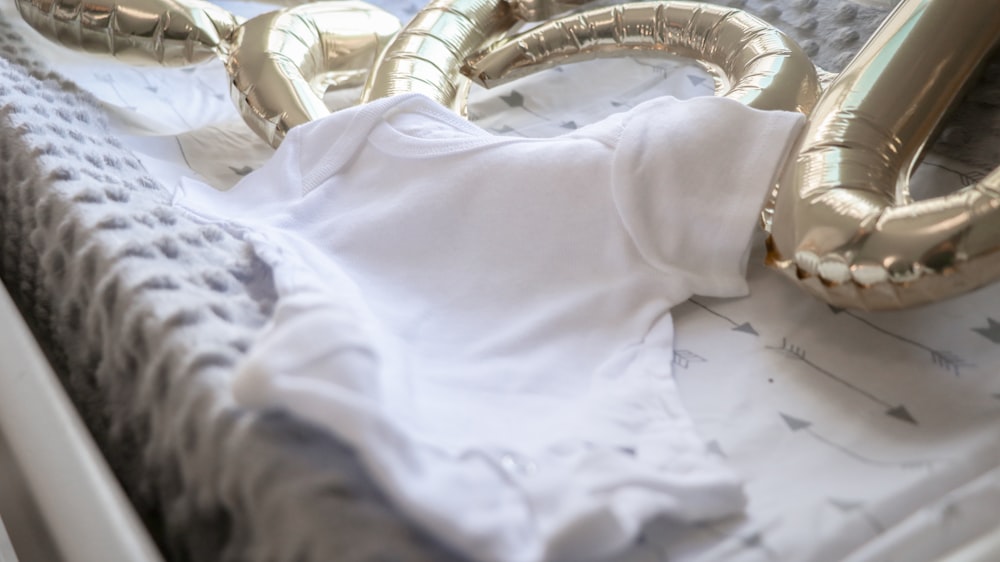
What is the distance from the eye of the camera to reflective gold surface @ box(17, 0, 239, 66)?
1.06 meters

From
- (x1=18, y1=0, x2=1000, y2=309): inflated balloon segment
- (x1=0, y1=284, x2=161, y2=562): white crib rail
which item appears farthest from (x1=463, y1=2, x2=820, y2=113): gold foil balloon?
(x1=0, y1=284, x2=161, y2=562): white crib rail

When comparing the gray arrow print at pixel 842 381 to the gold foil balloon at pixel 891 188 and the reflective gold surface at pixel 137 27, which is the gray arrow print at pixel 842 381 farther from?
the reflective gold surface at pixel 137 27

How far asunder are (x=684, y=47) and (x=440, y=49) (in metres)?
0.28

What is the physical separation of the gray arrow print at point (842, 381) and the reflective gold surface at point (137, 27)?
0.77m

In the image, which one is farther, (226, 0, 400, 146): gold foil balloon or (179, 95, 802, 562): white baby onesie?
(226, 0, 400, 146): gold foil balloon

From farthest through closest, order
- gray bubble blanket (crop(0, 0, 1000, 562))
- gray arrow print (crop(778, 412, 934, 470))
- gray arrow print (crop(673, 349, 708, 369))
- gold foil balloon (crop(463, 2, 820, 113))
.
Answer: gold foil balloon (crop(463, 2, 820, 113))
gray arrow print (crop(673, 349, 708, 369))
gray arrow print (crop(778, 412, 934, 470))
gray bubble blanket (crop(0, 0, 1000, 562))

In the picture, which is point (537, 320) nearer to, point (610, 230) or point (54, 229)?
point (610, 230)

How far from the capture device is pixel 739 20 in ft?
3.10

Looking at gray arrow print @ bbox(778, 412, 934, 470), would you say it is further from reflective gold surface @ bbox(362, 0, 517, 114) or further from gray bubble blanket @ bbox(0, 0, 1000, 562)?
reflective gold surface @ bbox(362, 0, 517, 114)

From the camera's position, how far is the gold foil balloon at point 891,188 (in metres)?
0.62

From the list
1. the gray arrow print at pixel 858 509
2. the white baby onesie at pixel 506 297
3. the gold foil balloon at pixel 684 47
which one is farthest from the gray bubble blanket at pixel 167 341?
the gray arrow print at pixel 858 509

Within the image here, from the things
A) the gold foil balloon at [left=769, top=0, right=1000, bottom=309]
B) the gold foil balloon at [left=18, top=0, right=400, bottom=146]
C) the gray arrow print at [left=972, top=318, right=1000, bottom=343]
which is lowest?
the gray arrow print at [left=972, top=318, right=1000, bottom=343]

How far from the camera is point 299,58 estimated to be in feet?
3.40

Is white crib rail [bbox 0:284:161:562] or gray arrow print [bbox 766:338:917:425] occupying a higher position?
white crib rail [bbox 0:284:161:562]
